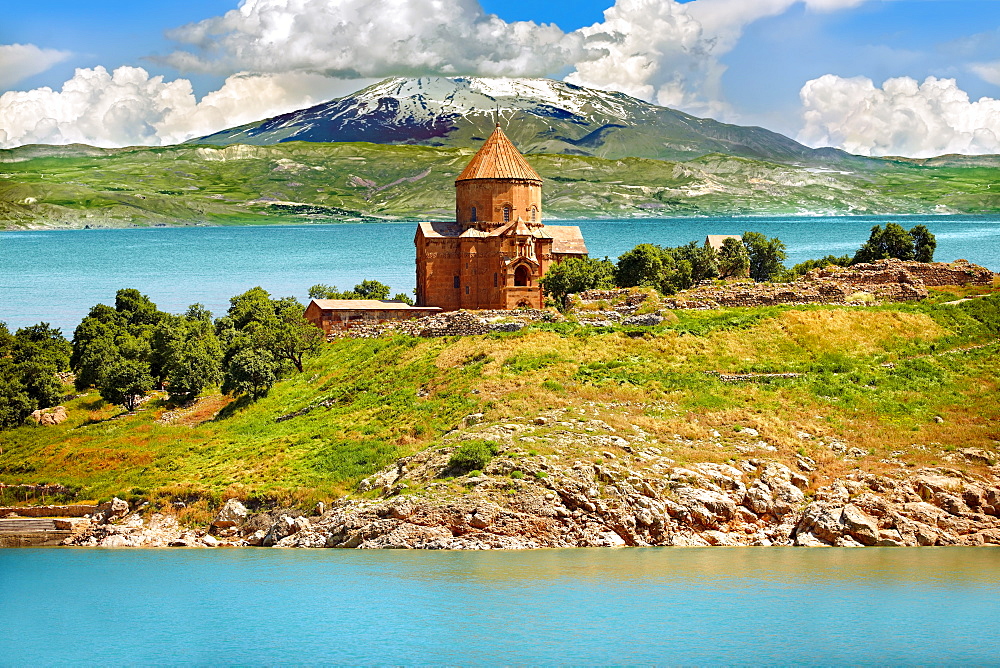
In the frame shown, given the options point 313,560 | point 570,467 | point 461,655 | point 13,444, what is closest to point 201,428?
point 13,444

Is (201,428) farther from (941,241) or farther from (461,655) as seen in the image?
(941,241)

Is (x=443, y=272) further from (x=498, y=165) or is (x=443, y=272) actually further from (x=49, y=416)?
(x=49, y=416)

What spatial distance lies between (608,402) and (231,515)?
45.9 feet

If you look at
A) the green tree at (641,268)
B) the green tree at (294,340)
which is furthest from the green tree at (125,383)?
the green tree at (641,268)

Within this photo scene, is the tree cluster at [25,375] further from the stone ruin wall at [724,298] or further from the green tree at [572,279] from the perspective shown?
the green tree at [572,279]

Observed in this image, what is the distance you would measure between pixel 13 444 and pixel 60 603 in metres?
23.1

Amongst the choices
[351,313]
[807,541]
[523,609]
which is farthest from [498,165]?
[523,609]

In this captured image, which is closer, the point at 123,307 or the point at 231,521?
the point at 231,521

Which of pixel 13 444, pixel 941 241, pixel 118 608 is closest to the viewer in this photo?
pixel 118 608

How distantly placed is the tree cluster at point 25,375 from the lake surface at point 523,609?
25.4m

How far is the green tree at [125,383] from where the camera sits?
2406 inches

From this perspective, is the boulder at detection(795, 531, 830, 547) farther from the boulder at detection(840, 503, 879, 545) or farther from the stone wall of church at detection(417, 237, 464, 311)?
the stone wall of church at detection(417, 237, 464, 311)

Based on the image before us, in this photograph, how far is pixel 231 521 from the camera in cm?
3850

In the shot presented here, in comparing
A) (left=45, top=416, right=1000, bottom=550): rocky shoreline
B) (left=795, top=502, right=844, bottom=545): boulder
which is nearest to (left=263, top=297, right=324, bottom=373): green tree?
(left=45, top=416, right=1000, bottom=550): rocky shoreline
